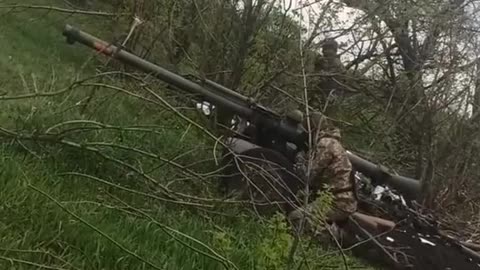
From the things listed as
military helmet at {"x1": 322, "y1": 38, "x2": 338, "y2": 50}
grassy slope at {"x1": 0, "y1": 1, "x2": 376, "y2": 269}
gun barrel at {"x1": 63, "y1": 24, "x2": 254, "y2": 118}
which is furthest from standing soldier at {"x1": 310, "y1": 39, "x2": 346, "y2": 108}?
grassy slope at {"x1": 0, "y1": 1, "x2": 376, "y2": 269}

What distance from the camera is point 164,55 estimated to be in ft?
40.7

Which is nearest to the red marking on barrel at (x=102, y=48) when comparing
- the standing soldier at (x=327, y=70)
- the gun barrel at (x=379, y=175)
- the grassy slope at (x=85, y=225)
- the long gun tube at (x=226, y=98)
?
the long gun tube at (x=226, y=98)

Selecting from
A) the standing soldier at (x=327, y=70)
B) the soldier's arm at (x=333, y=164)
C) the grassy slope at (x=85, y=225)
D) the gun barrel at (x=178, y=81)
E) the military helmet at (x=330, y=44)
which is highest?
the military helmet at (x=330, y=44)

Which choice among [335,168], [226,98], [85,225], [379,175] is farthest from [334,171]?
[85,225]

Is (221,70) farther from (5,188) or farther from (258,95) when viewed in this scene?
(5,188)

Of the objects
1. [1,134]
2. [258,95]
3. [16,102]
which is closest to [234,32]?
[258,95]

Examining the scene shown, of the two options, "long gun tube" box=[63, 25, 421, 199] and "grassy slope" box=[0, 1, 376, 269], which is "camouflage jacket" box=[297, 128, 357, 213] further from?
"grassy slope" box=[0, 1, 376, 269]

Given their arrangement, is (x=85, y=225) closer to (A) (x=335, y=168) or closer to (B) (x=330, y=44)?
(A) (x=335, y=168)

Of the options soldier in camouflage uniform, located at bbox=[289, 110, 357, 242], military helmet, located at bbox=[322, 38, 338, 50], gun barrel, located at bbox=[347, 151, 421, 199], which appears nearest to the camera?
soldier in camouflage uniform, located at bbox=[289, 110, 357, 242]

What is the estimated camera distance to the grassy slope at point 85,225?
4.96 meters

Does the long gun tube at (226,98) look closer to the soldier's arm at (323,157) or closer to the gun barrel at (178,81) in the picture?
the gun barrel at (178,81)

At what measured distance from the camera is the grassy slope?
195 inches

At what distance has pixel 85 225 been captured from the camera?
511cm

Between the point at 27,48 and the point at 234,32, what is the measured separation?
3.26 metres
